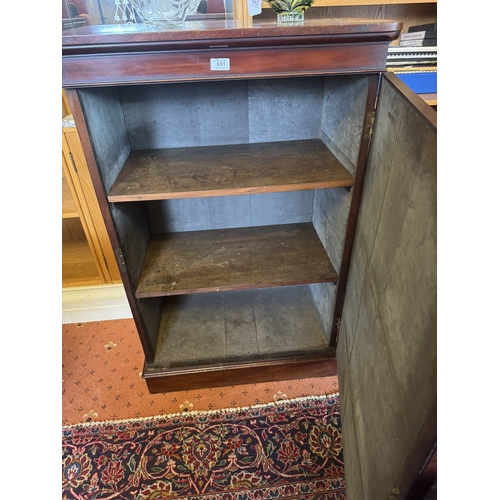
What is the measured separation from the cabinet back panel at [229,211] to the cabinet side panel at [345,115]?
0.31 meters

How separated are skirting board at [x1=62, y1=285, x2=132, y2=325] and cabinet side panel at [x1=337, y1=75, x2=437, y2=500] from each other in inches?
49.3

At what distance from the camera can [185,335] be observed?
1.56 meters

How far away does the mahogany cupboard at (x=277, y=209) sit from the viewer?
0.69 m

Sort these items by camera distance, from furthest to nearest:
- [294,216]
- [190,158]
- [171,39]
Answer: [294,216] → [190,158] → [171,39]

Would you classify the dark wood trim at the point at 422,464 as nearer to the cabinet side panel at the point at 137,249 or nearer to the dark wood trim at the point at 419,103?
the dark wood trim at the point at 419,103

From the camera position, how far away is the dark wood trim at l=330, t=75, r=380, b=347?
0.92 metres

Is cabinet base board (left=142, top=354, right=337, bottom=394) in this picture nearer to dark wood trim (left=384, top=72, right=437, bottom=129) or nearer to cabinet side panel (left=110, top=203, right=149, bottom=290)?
cabinet side panel (left=110, top=203, right=149, bottom=290)

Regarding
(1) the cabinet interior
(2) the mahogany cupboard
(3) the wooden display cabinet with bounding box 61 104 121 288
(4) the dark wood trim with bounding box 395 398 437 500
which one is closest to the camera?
(4) the dark wood trim with bounding box 395 398 437 500

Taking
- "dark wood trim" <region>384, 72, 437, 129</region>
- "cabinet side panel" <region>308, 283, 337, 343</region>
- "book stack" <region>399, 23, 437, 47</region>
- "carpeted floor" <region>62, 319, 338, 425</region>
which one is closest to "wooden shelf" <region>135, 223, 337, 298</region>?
"cabinet side panel" <region>308, 283, 337, 343</region>
